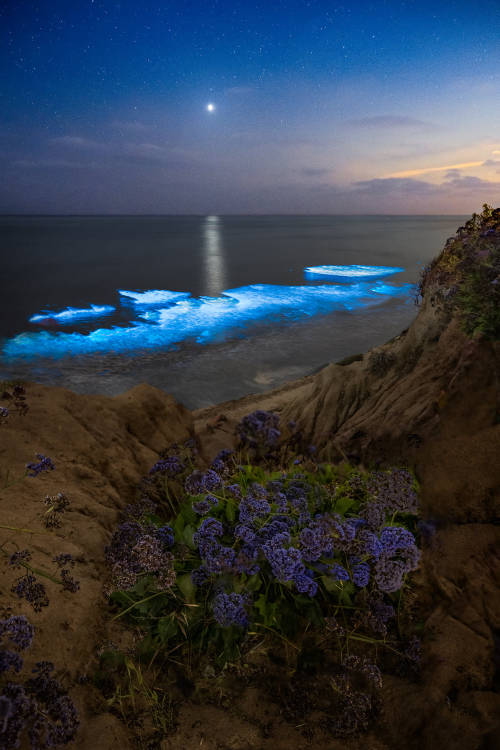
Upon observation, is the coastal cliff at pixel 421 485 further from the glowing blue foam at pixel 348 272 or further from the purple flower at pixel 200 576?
the glowing blue foam at pixel 348 272

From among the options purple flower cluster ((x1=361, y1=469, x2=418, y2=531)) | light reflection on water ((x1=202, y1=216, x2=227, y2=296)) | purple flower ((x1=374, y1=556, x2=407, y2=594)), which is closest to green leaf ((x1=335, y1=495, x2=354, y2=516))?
purple flower cluster ((x1=361, y1=469, x2=418, y2=531))

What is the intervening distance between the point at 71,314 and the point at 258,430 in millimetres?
25129

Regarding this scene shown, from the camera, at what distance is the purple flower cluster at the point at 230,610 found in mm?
2441

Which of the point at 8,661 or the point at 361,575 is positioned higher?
the point at 8,661

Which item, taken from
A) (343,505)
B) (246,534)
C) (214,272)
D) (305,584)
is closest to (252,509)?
(246,534)

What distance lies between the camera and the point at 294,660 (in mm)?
2592

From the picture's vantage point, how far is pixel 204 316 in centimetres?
2647

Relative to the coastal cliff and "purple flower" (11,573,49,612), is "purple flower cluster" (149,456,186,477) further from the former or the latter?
"purple flower" (11,573,49,612)

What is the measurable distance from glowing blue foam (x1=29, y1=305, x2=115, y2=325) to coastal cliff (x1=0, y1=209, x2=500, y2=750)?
2105cm

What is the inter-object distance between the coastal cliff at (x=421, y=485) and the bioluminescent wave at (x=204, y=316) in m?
14.7

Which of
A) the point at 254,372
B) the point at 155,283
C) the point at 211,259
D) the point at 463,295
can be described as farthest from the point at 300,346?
the point at 211,259

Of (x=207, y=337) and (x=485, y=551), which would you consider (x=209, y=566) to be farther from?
(x=207, y=337)

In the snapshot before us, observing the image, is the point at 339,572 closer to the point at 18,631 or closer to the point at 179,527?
the point at 179,527

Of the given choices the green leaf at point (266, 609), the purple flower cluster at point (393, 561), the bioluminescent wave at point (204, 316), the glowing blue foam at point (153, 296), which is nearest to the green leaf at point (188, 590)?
the green leaf at point (266, 609)
